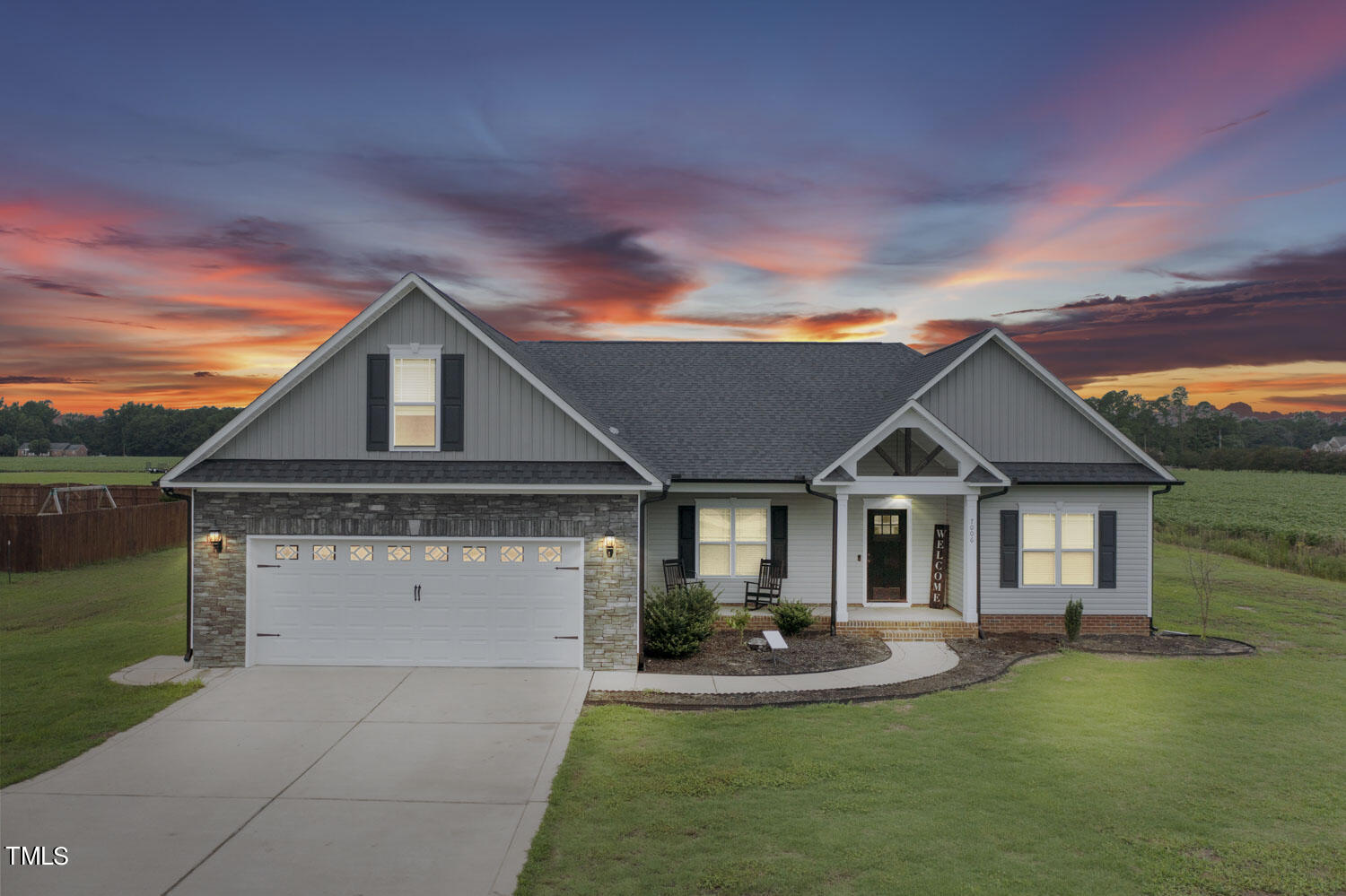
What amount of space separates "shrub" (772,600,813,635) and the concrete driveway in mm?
4907

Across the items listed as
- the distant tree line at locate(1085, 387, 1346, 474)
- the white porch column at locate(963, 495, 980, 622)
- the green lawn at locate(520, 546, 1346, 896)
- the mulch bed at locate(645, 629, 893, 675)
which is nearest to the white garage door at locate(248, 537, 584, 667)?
the mulch bed at locate(645, 629, 893, 675)

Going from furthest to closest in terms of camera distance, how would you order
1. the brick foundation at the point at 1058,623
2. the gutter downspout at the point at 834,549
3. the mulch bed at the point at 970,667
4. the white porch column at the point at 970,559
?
the brick foundation at the point at 1058,623 < the white porch column at the point at 970,559 < the gutter downspout at the point at 834,549 < the mulch bed at the point at 970,667

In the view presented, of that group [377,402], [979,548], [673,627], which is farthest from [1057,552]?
[377,402]

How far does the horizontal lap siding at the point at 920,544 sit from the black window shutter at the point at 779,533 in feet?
4.71

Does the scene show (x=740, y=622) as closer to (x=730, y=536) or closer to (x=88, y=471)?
(x=730, y=536)

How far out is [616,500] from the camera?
41.5 ft

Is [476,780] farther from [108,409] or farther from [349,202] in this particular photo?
[108,409]

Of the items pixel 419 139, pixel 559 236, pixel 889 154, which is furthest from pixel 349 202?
pixel 889 154

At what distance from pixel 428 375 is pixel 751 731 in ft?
26.9

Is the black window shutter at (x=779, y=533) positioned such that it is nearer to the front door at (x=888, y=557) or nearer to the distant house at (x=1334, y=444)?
the front door at (x=888, y=557)

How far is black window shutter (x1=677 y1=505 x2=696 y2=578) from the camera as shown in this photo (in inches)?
647

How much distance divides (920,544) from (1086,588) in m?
3.61

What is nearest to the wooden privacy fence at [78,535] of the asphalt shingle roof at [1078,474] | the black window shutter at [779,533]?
the black window shutter at [779,533]

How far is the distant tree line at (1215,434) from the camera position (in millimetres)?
87625
